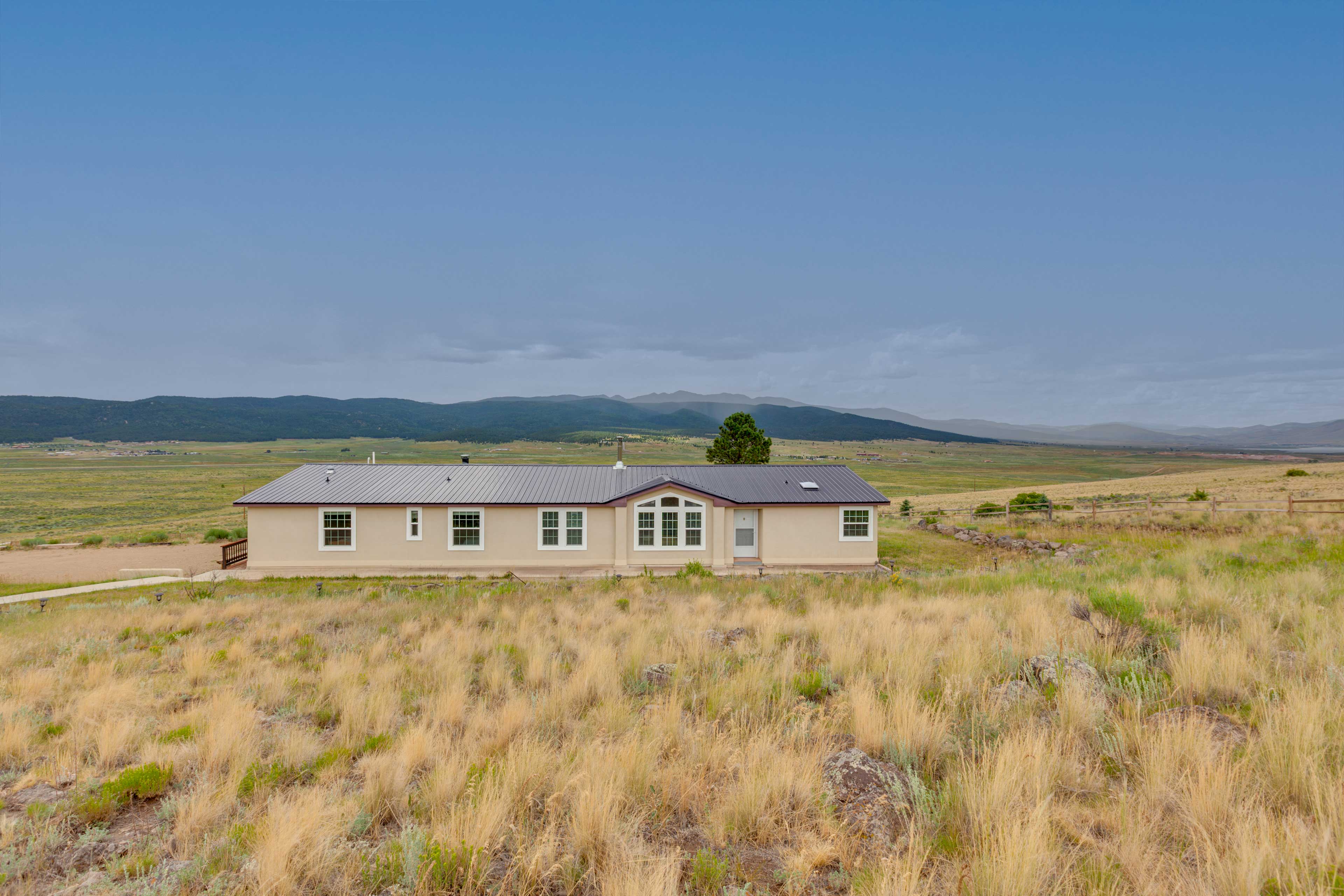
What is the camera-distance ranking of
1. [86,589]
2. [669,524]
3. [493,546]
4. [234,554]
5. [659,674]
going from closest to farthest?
[659,674], [86,589], [493,546], [669,524], [234,554]

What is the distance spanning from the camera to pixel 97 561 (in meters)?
26.4

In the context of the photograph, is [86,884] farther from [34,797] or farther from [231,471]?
[231,471]

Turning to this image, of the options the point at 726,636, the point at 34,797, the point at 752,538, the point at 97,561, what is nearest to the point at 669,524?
the point at 752,538

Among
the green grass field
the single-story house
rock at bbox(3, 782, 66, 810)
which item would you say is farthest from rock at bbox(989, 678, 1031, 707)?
the green grass field

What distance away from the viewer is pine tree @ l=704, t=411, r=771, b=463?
42.9 meters

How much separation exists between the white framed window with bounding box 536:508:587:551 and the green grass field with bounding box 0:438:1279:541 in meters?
23.4

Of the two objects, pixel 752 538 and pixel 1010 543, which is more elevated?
pixel 752 538

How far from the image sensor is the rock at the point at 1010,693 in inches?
207

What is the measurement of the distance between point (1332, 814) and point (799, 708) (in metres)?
3.31

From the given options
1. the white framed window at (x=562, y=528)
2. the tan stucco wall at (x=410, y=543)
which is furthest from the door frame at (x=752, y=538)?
the white framed window at (x=562, y=528)

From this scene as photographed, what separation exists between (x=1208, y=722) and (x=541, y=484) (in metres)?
23.7

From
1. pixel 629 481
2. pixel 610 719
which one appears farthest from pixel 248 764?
pixel 629 481

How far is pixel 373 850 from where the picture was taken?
3457 millimetres

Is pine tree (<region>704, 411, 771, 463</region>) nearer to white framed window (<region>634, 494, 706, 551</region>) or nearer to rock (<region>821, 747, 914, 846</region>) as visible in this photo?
white framed window (<region>634, 494, 706, 551</region>)
